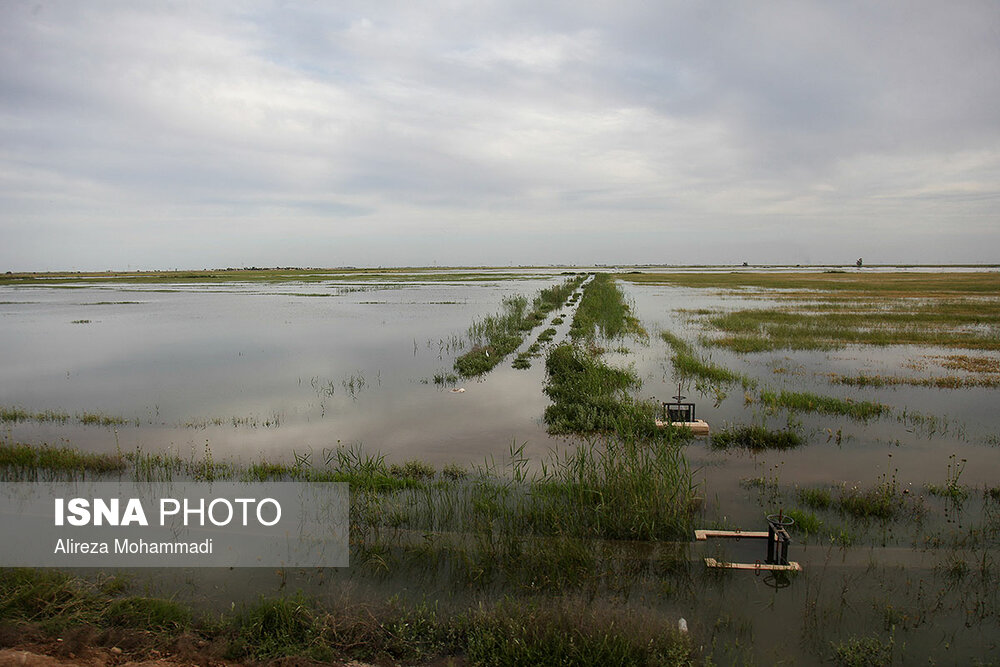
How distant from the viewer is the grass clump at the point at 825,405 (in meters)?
10.2

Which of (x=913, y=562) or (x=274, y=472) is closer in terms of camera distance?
(x=913, y=562)

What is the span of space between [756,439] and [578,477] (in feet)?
11.4

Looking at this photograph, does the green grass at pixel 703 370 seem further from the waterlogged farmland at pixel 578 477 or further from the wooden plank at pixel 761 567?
the wooden plank at pixel 761 567

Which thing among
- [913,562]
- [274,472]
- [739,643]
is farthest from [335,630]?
[913,562]

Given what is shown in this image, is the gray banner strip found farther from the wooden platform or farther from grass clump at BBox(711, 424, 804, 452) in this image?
grass clump at BBox(711, 424, 804, 452)

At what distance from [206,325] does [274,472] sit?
20430 millimetres

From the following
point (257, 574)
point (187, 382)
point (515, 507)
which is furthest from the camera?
point (187, 382)

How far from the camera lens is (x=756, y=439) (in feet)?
28.6

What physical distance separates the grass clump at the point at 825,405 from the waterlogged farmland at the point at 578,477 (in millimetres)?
67

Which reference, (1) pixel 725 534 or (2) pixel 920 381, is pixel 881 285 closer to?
(2) pixel 920 381

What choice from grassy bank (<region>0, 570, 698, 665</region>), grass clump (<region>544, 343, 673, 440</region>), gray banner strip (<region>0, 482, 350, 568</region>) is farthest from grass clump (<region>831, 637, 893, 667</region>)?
gray banner strip (<region>0, 482, 350, 568</region>)

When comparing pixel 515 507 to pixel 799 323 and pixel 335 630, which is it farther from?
pixel 799 323

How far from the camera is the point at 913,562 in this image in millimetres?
5215

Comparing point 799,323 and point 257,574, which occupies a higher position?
point 799,323
